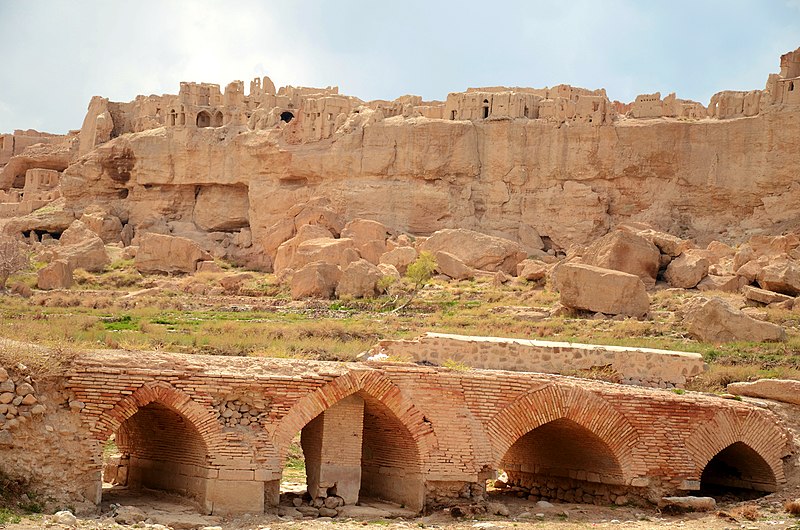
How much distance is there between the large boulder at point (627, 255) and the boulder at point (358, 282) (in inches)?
243

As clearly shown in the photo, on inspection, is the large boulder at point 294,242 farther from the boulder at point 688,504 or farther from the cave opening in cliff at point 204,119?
the boulder at point 688,504

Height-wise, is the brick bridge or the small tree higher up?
the small tree

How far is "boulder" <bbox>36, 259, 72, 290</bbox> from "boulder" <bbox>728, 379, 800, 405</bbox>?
77.7 ft

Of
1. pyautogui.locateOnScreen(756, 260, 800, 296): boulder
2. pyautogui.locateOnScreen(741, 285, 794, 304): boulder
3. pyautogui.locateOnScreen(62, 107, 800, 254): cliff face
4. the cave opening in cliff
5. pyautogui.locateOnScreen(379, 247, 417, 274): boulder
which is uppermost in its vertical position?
the cave opening in cliff

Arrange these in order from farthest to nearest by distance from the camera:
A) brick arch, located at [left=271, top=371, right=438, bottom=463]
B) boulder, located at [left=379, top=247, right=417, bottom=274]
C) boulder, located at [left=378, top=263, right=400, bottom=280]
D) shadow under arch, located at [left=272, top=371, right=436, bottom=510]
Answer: boulder, located at [left=379, top=247, right=417, bottom=274], boulder, located at [left=378, top=263, right=400, bottom=280], shadow under arch, located at [left=272, top=371, right=436, bottom=510], brick arch, located at [left=271, top=371, right=438, bottom=463]

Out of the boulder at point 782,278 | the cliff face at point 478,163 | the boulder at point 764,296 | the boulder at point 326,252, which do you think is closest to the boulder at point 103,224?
the cliff face at point 478,163

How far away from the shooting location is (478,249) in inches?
1517

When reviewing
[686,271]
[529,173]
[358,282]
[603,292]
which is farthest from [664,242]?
[529,173]

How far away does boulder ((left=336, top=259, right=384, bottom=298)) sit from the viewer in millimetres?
34031

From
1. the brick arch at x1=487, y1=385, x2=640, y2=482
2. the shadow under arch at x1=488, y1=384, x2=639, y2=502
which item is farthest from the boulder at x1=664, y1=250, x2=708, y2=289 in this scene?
the brick arch at x1=487, y1=385, x2=640, y2=482

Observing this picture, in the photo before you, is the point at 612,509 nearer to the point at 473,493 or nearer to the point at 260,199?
the point at 473,493

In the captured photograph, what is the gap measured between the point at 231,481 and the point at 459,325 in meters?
14.8

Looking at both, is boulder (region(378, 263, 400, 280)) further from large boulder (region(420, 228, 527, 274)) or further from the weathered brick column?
the weathered brick column

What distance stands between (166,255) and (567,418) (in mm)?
26494
